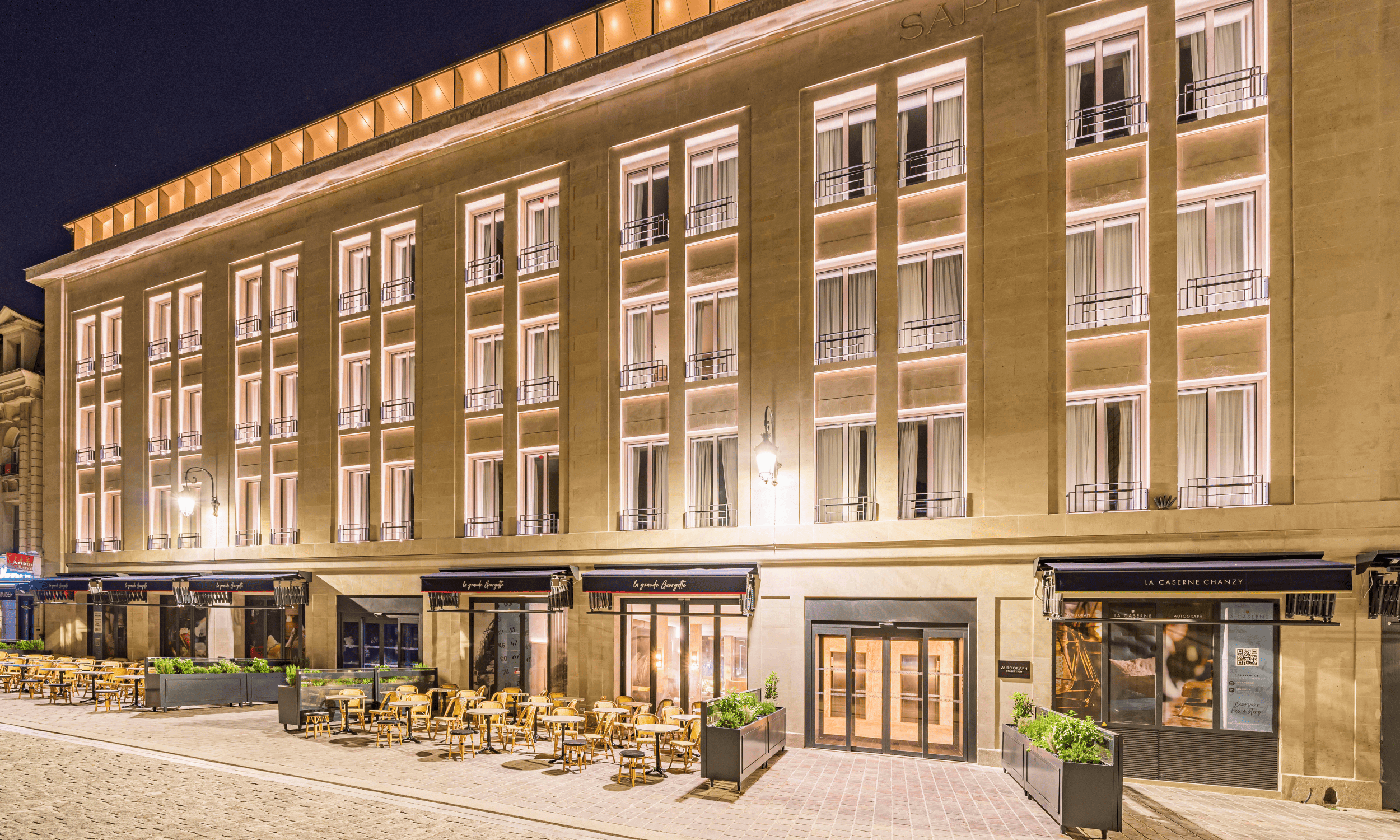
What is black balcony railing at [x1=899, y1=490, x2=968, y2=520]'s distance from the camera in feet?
51.6

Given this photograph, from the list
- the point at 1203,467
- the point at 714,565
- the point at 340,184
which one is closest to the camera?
the point at 1203,467

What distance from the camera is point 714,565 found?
57.1 ft

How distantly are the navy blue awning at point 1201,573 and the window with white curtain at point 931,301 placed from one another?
456 centimetres

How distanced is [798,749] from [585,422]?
845 cm

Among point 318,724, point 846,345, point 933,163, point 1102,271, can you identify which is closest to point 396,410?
point 318,724

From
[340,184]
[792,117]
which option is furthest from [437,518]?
[792,117]

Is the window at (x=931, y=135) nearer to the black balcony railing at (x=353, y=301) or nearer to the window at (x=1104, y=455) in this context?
the window at (x=1104, y=455)

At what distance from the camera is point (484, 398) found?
70.2 feet

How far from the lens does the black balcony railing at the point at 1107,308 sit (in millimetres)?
14727

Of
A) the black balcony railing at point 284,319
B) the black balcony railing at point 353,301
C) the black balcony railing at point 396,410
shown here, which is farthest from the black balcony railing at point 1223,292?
the black balcony railing at point 284,319

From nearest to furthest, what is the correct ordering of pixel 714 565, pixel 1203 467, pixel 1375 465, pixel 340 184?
pixel 1375 465 < pixel 1203 467 < pixel 714 565 < pixel 340 184

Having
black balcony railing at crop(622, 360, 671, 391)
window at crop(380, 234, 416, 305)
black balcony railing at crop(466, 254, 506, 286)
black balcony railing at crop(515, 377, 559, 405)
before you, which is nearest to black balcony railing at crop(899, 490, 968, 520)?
black balcony railing at crop(622, 360, 671, 391)

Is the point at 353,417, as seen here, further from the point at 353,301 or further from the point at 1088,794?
the point at 1088,794

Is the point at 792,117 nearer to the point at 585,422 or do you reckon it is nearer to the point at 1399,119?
the point at 585,422
